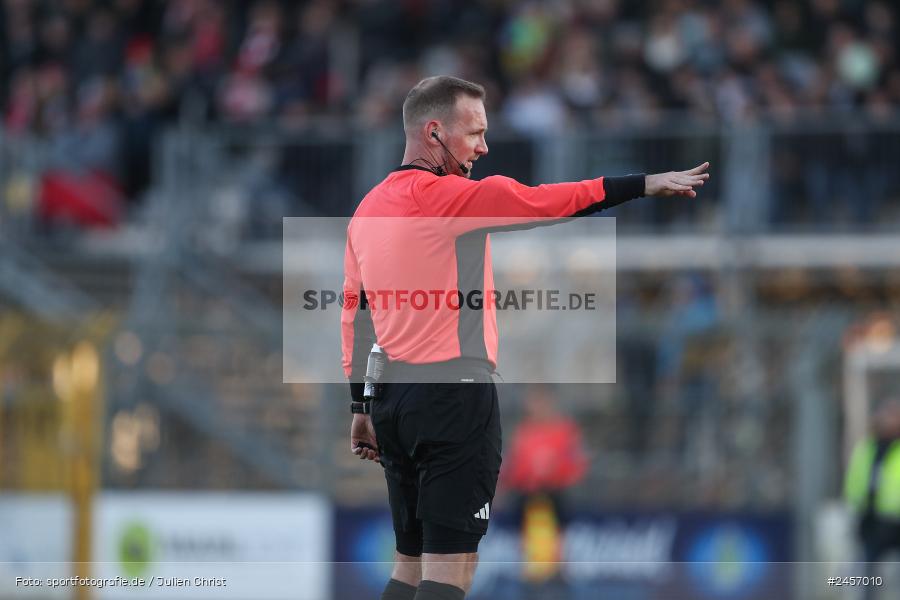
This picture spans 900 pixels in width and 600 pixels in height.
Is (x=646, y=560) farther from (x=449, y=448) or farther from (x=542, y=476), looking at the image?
(x=449, y=448)

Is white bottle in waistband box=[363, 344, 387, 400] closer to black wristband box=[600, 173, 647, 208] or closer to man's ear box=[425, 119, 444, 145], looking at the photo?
man's ear box=[425, 119, 444, 145]

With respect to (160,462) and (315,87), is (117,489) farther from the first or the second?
(315,87)

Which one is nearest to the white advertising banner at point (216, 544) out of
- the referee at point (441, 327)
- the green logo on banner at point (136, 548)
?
the green logo on banner at point (136, 548)

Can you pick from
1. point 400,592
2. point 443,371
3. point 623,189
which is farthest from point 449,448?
point 623,189

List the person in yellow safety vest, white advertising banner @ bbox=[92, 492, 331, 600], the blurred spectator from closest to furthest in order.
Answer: the person in yellow safety vest → the blurred spectator → white advertising banner @ bbox=[92, 492, 331, 600]

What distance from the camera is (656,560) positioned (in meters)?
13.0

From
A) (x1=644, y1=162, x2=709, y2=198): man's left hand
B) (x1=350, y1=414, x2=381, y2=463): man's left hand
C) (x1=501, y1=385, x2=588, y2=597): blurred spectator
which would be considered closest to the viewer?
(x1=644, y1=162, x2=709, y2=198): man's left hand

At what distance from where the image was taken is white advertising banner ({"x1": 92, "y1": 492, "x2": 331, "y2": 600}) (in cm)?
1309

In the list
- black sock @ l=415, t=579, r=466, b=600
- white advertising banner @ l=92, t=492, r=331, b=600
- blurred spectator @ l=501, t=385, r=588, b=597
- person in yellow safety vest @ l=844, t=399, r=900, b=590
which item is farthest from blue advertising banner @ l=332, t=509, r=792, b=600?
black sock @ l=415, t=579, r=466, b=600

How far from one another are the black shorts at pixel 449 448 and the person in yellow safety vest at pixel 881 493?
708 cm

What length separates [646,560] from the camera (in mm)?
13023

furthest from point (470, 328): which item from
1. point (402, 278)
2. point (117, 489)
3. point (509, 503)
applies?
point (117, 489)

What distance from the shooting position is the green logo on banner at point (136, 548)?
13.2 m

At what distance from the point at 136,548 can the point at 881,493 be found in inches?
242
